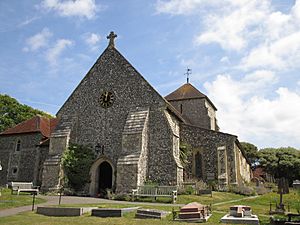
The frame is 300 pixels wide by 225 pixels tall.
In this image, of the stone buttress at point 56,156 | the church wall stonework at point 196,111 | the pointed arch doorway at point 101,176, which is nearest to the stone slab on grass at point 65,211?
the pointed arch doorway at point 101,176

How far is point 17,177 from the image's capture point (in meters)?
29.8

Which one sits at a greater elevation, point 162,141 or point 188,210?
point 162,141

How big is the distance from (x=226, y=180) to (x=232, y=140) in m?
3.65

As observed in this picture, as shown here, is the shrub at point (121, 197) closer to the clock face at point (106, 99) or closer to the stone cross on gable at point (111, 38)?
the clock face at point (106, 99)

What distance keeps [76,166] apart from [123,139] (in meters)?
4.83

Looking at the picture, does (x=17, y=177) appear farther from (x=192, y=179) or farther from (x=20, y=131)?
(x=192, y=179)

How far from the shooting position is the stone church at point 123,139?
2253 cm

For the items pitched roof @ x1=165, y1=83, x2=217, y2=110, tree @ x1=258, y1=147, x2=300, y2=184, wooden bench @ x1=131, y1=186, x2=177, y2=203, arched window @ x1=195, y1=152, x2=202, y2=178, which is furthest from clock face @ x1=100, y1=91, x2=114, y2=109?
tree @ x1=258, y1=147, x2=300, y2=184

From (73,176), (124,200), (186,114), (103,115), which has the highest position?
(186,114)

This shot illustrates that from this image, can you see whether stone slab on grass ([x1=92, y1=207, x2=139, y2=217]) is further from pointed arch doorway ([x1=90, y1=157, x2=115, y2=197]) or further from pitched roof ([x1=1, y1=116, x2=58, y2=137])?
pitched roof ([x1=1, y1=116, x2=58, y2=137])

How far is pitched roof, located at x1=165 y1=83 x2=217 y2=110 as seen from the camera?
39.3 metres

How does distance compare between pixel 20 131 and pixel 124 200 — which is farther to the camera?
pixel 20 131

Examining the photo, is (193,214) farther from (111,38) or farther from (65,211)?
(111,38)

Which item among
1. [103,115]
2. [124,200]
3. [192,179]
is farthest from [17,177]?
[192,179]
